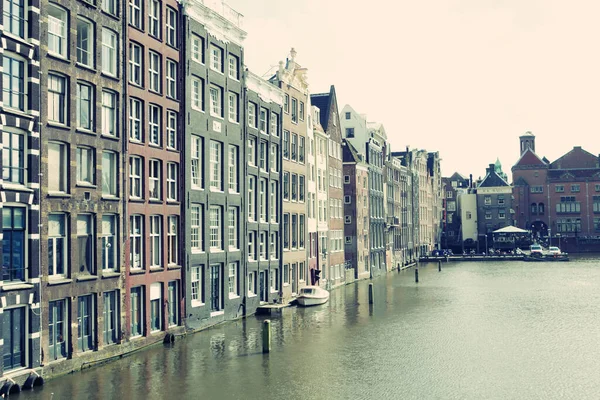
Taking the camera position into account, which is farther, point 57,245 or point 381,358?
point 381,358

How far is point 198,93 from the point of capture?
4512 centimetres

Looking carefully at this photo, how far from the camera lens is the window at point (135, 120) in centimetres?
3756

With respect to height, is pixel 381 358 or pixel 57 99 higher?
pixel 57 99

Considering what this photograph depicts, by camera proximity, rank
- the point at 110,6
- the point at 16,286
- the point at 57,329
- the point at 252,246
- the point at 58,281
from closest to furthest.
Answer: the point at 16,286 < the point at 58,281 < the point at 57,329 < the point at 110,6 < the point at 252,246

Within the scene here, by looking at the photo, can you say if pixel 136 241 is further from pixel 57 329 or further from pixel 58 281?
pixel 57 329

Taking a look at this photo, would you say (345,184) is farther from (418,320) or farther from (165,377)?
(165,377)

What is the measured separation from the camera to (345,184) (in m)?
87.1

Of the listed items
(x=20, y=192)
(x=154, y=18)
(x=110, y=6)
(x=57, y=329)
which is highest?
(x=154, y=18)

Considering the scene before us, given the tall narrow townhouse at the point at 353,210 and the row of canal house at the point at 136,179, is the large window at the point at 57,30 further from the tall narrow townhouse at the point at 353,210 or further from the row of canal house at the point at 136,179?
the tall narrow townhouse at the point at 353,210

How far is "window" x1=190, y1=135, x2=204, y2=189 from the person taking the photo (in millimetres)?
44156

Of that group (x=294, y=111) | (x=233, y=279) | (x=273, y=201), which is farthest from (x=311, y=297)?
(x=294, y=111)

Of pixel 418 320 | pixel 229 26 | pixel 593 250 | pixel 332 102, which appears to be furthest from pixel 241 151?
pixel 593 250

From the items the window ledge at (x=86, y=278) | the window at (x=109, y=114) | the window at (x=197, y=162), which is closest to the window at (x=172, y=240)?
the window at (x=197, y=162)

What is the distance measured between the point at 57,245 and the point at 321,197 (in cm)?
4484
